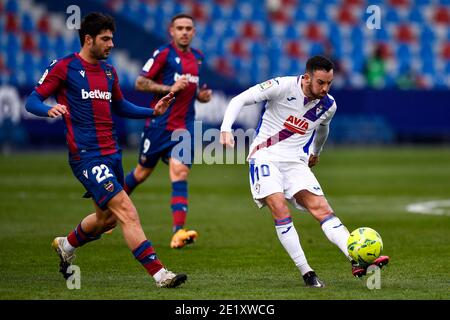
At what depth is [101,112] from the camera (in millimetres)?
8766

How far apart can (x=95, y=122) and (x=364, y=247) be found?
256 cm

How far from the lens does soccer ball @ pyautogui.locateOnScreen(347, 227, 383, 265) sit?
28.1 ft

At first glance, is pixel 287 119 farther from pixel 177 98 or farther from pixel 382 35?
pixel 382 35

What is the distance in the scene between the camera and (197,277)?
919 centimetres

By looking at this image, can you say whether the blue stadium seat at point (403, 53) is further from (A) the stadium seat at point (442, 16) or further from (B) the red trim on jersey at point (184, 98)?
(B) the red trim on jersey at point (184, 98)

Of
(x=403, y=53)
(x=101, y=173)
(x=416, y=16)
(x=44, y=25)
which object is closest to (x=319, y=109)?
(x=101, y=173)

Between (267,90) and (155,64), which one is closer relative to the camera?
(267,90)

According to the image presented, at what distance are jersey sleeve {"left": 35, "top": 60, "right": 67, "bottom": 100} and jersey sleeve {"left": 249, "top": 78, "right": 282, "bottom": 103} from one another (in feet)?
5.57

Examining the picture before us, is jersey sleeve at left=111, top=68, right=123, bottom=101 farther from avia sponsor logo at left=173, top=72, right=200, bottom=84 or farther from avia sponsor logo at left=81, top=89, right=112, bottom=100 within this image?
avia sponsor logo at left=173, top=72, right=200, bottom=84

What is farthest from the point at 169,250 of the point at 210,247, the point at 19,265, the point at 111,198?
the point at 111,198

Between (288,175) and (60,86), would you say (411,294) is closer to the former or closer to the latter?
(288,175)

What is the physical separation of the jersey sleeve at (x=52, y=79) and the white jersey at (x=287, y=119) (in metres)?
1.74

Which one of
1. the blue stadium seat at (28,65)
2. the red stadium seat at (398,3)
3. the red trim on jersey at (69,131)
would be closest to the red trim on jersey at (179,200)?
the red trim on jersey at (69,131)
